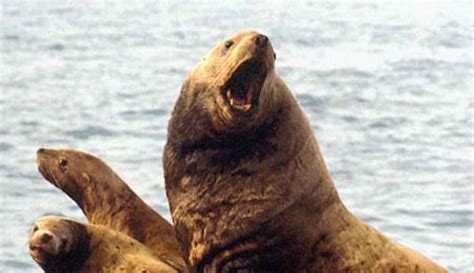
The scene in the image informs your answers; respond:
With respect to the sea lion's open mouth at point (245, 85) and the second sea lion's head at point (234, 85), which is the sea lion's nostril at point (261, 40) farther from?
the sea lion's open mouth at point (245, 85)

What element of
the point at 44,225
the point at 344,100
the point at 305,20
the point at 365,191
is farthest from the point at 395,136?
the point at 44,225

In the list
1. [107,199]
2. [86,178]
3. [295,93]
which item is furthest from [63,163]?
[295,93]

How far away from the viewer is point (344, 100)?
3772 cm

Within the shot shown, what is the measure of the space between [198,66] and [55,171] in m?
2.26

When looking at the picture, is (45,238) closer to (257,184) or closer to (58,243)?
(58,243)

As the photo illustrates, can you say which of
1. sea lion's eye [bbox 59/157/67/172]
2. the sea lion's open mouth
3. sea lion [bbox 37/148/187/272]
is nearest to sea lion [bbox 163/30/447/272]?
the sea lion's open mouth

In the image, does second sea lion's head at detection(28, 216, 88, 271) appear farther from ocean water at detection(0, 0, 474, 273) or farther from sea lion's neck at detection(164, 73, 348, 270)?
ocean water at detection(0, 0, 474, 273)

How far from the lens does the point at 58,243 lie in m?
11.4

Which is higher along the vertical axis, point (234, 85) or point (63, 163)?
point (234, 85)

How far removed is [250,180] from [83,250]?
1398mm

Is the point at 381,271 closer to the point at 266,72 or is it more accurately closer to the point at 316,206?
the point at 316,206

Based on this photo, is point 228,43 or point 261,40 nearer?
point 261,40

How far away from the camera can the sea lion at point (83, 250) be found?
11367 millimetres

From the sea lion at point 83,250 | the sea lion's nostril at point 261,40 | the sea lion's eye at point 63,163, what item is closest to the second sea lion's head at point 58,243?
the sea lion at point 83,250
